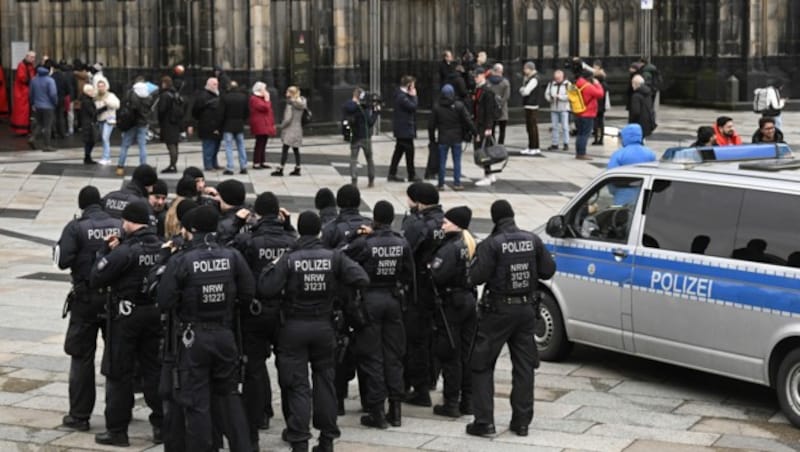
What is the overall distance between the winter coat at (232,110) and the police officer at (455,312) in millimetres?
13143

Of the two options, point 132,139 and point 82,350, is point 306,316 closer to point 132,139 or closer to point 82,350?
point 82,350

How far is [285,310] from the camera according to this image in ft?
31.1

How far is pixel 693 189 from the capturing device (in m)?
11.0

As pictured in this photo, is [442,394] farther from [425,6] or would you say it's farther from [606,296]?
[425,6]

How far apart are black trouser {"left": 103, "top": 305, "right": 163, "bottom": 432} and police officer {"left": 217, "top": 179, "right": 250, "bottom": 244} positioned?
791 mm

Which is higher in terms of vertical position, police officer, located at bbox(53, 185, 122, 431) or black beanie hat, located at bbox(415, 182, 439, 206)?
black beanie hat, located at bbox(415, 182, 439, 206)

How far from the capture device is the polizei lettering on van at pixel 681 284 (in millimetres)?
10695

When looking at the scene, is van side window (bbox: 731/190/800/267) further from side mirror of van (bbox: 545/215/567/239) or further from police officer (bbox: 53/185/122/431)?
police officer (bbox: 53/185/122/431)

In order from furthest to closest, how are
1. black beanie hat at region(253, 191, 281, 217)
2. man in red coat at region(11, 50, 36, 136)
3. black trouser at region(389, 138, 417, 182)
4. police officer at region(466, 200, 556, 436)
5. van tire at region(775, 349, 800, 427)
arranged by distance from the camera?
man in red coat at region(11, 50, 36, 136)
black trouser at region(389, 138, 417, 182)
van tire at region(775, 349, 800, 427)
police officer at region(466, 200, 556, 436)
black beanie hat at region(253, 191, 281, 217)

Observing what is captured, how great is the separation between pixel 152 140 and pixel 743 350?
19452mm

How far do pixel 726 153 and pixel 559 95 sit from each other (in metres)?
14.7

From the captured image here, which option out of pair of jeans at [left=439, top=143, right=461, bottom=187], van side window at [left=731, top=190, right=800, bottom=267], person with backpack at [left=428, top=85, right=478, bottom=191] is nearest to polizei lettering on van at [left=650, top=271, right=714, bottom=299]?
van side window at [left=731, top=190, right=800, bottom=267]

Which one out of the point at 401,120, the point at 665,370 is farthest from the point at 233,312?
the point at 401,120

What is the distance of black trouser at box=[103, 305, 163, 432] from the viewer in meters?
9.73
